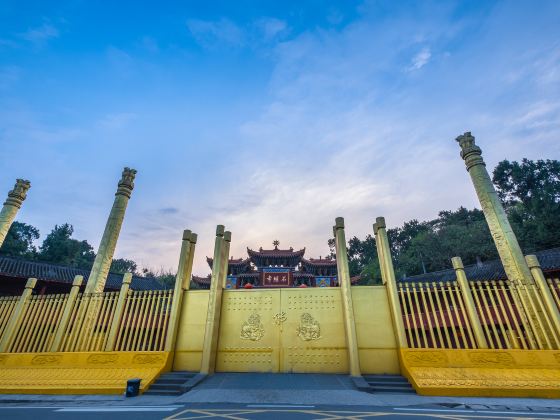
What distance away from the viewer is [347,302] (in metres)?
6.68

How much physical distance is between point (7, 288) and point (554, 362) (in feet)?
71.4

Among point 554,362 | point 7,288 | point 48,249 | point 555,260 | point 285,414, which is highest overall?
point 48,249

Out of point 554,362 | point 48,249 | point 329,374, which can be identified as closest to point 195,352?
point 329,374

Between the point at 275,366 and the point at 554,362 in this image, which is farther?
the point at 275,366

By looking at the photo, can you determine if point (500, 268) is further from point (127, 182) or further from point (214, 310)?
point (127, 182)

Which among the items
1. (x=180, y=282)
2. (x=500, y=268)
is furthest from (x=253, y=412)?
(x=500, y=268)

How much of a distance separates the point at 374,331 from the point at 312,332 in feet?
4.88

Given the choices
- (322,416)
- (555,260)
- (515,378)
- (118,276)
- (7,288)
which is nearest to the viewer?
(322,416)

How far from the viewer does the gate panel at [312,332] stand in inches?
259

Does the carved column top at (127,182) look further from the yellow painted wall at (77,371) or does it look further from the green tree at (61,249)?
the green tree at (61,249)

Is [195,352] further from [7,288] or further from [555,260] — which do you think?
[555,260]

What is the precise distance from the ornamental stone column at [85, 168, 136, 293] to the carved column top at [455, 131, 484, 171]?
41.1 ft

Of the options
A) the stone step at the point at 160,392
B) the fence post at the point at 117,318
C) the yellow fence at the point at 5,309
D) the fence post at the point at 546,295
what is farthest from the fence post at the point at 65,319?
the fence post at the point at 546,295

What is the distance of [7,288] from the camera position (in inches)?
565
